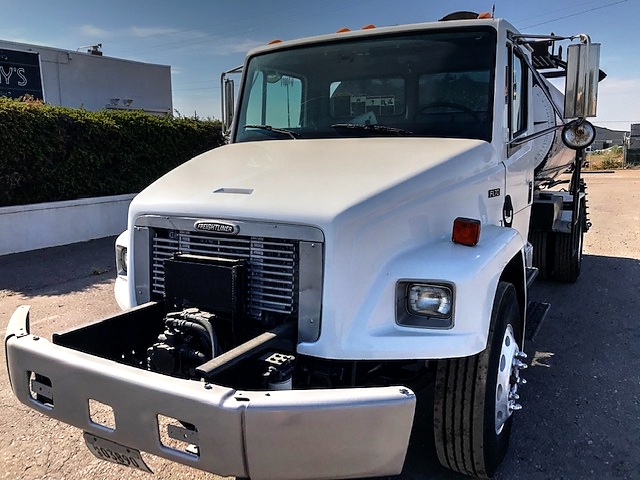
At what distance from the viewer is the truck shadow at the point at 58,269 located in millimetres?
7108

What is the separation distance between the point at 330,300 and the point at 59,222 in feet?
27.3

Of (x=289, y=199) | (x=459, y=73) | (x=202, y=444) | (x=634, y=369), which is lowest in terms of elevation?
(x=634, y=369)

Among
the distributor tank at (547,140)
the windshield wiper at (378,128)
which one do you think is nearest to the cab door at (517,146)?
the distributor tank at (547,140)

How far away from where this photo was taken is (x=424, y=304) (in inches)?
104

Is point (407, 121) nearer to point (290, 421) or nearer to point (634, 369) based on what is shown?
point (290, 421)

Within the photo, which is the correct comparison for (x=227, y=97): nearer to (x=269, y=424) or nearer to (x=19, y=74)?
(x=269, y=424)

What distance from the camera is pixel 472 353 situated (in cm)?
256

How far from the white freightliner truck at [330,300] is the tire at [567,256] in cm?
328

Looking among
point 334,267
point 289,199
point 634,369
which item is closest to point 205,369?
point 334,267

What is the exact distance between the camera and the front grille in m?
2.66

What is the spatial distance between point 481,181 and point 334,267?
1384 mm

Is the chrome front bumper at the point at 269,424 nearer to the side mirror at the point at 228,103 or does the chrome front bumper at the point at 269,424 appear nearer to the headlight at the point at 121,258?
the headlight at the point at 121,258

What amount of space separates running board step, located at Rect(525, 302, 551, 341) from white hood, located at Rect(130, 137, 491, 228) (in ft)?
4.67

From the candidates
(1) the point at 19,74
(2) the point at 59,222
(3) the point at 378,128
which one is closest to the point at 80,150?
(2) the point at 59,222
